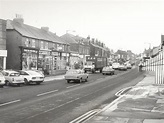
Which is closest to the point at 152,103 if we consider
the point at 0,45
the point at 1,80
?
the point at 1,80

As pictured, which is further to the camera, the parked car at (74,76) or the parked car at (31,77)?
the parked car at (74,76)

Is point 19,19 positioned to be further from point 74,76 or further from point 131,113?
point 131,113

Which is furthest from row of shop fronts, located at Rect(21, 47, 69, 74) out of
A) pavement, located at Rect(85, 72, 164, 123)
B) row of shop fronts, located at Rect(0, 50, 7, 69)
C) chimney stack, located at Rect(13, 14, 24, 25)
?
pavement, located at Rect(85, 72, 164, 123)

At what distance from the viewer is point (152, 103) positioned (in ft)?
46.8

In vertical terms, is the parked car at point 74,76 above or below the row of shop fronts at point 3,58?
below

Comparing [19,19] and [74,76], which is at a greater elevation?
[19,19]

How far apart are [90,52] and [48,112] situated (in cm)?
8359

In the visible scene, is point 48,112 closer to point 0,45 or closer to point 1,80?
point 1,80

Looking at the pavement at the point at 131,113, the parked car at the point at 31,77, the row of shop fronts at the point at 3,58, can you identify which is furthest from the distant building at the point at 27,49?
the pavement at the point at 131,113

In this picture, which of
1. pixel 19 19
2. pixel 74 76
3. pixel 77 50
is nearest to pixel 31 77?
pixel 74 76

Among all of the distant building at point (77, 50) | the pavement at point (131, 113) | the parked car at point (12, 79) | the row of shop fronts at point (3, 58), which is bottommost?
the pavement at point (131, 113)

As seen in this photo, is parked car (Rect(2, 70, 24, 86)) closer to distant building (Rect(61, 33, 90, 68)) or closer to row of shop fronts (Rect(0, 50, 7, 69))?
row of shop fronts (Rect(0, 50, 7, 69))

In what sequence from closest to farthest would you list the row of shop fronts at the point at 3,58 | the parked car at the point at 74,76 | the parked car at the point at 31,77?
the parked car at the point at 31,77 → the parked car at the point at 74,76 → the row of shop fronts at the point at 3,58

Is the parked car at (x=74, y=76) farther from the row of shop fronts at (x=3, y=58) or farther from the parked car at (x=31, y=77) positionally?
the row of shop fronts at (x=3, y=58)
